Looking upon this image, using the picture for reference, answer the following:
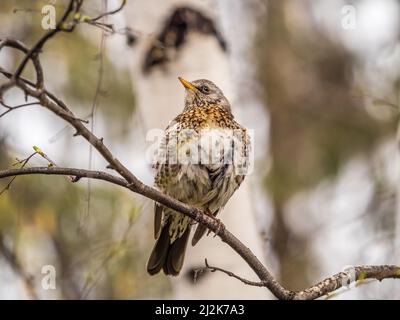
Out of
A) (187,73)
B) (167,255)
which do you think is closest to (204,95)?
(187,73)

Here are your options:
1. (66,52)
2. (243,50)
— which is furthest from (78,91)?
(243,50)

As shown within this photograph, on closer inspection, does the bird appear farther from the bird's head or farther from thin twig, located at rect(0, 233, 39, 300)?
thin twig, located at rect(0, 233, 39, 300)

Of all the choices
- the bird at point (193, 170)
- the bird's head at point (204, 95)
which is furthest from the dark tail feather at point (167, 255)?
the bird's head at point (204, 95)

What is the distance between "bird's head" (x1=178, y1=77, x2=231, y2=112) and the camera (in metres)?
5.11

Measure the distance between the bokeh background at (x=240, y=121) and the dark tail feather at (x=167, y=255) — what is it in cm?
7

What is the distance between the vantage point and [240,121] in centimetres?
564

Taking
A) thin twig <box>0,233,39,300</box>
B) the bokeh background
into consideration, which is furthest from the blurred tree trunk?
thin twig <box>0,233,39,300</box>

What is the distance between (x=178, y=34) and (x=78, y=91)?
10.7ft

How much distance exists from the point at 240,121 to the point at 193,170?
3.33 ft

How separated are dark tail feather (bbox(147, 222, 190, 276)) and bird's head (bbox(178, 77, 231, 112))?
90cm

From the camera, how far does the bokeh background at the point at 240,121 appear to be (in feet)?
16.4

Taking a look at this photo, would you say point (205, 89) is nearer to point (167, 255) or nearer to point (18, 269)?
point (167, 255)

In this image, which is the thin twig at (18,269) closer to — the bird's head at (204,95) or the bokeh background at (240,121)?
the bokeh background at (240,121)

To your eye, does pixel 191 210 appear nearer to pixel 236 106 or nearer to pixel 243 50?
pixel 236 106
